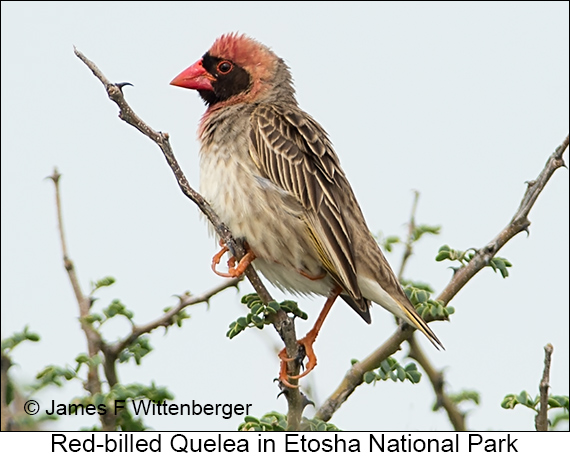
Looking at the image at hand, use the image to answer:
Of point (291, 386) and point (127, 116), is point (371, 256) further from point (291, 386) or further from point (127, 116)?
point (127, 116)

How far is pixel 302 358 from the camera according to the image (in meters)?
4.70

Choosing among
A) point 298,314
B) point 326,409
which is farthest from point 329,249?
point 326,409

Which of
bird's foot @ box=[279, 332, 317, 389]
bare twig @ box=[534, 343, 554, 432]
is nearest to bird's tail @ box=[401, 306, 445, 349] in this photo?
bird's foot @ box=[279, 332, 317, 389]

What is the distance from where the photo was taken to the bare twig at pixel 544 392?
3332mm

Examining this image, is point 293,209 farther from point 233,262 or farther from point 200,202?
point 200,202

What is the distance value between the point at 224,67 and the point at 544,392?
420cm

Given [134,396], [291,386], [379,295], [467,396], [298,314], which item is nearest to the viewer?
[134,396]

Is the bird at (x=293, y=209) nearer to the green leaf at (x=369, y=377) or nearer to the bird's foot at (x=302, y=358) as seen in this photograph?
the bird's foot at (x=302, y=358)

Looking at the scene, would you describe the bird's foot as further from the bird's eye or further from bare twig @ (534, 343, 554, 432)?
the bird's eye

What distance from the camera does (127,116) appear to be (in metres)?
3.89

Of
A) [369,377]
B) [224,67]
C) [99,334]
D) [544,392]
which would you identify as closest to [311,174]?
[224,67]

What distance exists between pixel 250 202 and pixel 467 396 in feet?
6.20

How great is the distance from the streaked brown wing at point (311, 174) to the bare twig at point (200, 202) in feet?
2.99

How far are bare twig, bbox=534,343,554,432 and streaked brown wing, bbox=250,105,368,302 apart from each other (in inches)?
75.6
